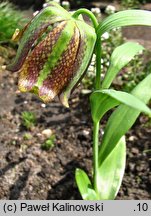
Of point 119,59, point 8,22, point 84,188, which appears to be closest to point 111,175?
point 84,188

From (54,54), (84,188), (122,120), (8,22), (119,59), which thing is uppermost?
(54,54)

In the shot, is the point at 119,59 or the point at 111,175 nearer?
the point at 119,59

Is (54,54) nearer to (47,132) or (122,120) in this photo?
(122,120)

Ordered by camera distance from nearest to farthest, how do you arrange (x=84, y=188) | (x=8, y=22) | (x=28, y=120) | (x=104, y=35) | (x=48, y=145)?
Result: (x=84, y=188) < (x=48, y=145) < (x=28, y=120) < (x=104, y=35) < (x=8, y=22)

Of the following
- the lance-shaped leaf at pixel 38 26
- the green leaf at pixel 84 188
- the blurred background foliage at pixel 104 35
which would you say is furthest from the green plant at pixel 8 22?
the lance-shaped leaf at pixel 38 26

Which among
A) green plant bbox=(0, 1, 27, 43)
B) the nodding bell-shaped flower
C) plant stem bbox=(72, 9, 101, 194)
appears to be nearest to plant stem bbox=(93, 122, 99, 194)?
plant stem bbox=(72, 9, 101, 194)

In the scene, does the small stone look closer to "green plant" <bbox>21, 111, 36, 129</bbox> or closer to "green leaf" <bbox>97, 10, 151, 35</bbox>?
"green plant" <bbox>21, 111, 36, 129</bbox>
